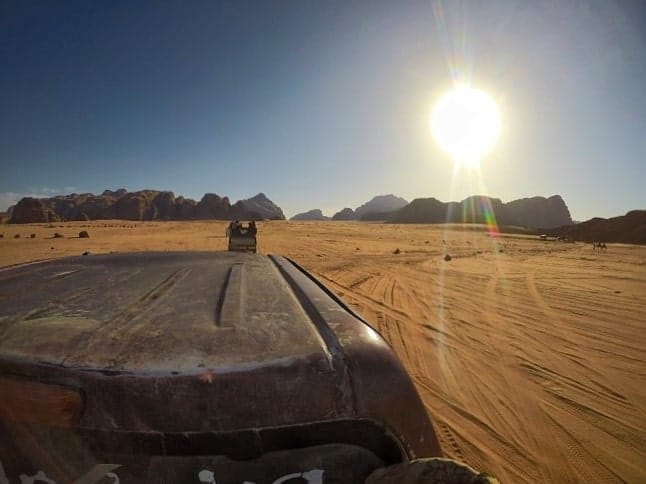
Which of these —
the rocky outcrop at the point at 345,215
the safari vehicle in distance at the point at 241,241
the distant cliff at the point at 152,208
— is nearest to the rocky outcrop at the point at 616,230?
the safari vehicle in distance at the point at 241,241

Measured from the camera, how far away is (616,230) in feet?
108

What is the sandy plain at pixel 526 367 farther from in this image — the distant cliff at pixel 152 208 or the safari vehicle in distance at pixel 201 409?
the distant cliff at pixel 152 208

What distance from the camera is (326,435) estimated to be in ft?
2.92

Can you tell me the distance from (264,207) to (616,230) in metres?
120

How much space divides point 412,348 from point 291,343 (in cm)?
408

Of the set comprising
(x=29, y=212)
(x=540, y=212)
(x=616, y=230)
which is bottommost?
(x=616, y=230)

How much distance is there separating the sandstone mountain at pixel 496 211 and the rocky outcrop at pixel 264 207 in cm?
4222

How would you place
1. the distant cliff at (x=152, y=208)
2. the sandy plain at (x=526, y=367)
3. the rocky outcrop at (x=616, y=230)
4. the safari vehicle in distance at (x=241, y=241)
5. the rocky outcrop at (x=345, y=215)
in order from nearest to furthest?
the sandy plain at (x=526, y=367)
the safari vehicle in distance at (x=241, y=241)
the rocky outcrop at (x=616, y=230)
the distant cliff at (x=152, y=208)
the rocky outcrop at (x=345, y=215)

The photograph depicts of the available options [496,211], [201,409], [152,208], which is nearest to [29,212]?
[152,208]

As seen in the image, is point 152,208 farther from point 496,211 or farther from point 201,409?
point 201,409

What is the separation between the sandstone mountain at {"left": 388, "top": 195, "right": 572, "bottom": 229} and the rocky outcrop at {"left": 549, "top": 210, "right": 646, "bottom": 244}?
132 ft

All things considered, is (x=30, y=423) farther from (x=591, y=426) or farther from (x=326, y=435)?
(x=591, y=426)

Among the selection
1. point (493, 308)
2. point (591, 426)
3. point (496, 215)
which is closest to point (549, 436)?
point (591, 426)

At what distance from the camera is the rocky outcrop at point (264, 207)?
392 ft
